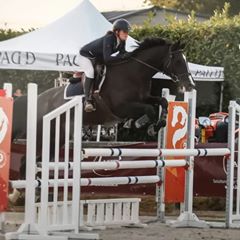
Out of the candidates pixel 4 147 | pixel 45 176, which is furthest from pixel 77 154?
pixel 4 147

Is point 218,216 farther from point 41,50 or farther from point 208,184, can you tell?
point 41,50

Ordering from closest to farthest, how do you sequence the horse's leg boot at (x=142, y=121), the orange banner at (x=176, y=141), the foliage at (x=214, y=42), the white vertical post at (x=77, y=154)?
the white vertical post at (x=77, y=154) → the horse's leg boot at (x=142, y=121) → the orange banner at (x=176, y=141) → the foliage at (x=214, y=42)

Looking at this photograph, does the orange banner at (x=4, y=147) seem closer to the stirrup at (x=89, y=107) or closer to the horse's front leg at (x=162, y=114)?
the stirrup at (x=89, y=107)

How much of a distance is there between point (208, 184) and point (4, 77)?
1011 centimetres

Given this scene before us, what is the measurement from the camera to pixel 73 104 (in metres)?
7.51

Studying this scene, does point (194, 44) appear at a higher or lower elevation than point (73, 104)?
higher

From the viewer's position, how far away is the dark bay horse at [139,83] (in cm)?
913

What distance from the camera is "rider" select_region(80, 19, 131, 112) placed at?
30.2ft

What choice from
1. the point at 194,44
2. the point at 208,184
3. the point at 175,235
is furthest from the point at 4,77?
the point at 175,235

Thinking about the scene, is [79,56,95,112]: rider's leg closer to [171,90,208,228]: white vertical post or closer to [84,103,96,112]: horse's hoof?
Answer: [84,103,96,112]: horse's hoof

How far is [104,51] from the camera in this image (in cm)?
923

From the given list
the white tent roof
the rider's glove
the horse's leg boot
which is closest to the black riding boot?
the rider's glove

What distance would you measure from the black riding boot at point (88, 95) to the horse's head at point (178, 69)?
99cm

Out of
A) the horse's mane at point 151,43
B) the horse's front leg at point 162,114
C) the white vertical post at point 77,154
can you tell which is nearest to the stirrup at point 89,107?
the horse's front leg at point 162,114
